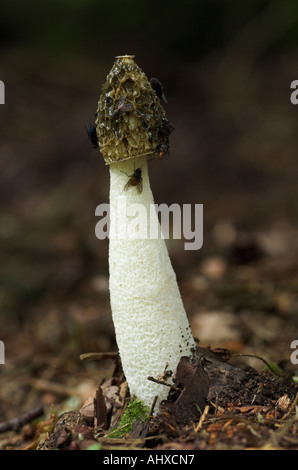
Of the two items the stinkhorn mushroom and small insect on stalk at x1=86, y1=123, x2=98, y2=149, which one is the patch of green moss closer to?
the stinkhorn mushroom

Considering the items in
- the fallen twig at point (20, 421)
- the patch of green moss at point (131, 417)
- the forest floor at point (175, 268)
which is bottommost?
the fallen twig at point (20, 421)

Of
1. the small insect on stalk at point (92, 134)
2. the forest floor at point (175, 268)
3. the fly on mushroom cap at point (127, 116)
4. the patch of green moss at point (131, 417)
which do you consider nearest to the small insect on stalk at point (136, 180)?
the fly on mushroom cap at point (127, 116)

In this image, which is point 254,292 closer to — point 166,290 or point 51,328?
point 51,328

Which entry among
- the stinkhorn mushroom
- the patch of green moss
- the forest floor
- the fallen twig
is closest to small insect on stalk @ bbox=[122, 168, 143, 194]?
the stinkhorn mushroom

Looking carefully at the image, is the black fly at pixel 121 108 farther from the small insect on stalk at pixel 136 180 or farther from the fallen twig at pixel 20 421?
the fallen twig at pixel 20 421

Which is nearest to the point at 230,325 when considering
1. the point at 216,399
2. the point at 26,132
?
the point at 216,399

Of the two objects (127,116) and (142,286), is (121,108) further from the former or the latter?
(142,286)
